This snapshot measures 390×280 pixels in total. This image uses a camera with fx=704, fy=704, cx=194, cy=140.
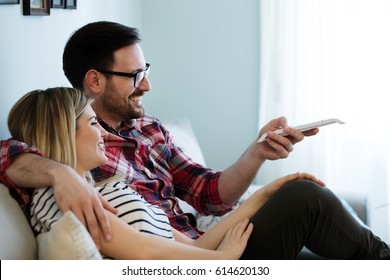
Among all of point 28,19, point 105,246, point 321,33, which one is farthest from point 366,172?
point 105,246

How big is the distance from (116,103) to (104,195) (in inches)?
21.3

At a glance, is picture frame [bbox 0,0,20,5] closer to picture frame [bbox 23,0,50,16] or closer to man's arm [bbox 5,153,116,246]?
picture frame [bbox 23,0,50,16]

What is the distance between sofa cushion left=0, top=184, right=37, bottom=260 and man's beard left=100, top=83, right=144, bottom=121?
65cm

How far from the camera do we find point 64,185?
1.57 m

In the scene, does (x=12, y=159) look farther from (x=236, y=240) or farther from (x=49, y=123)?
(x=236, y=240)

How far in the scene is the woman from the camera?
5.31 feet

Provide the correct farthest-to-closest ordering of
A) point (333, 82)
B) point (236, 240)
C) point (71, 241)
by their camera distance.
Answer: point (333, 82) < point (236, 240) < point (71, 241)

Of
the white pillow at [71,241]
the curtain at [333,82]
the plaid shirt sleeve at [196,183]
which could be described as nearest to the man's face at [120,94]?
the plaid shirt sleeve at [196,183]

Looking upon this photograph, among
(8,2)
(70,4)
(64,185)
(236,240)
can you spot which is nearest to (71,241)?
(64,185)

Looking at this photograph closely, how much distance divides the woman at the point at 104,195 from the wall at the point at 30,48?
0.36 m

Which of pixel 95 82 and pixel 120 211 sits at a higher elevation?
pixel 95 82

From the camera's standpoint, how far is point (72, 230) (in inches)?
55.5

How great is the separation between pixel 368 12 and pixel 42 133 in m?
2.26

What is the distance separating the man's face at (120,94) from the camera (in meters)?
2.25
